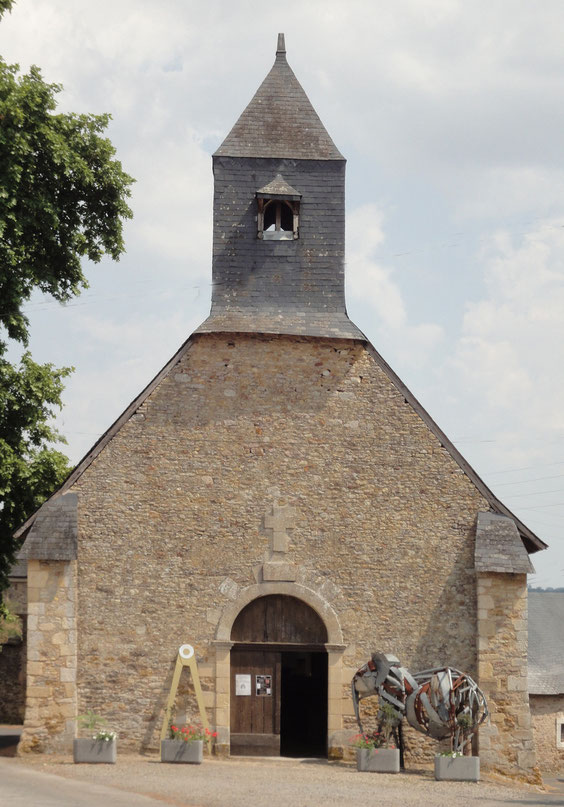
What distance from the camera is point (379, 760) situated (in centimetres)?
1661

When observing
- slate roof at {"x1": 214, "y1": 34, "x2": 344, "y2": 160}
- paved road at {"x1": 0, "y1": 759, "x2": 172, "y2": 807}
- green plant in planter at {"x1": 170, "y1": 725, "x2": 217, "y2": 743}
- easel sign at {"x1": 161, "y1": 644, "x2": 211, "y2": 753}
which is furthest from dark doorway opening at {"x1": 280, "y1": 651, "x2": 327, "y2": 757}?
slate roof at {"x1": 214, "y1": 34, "x2": 344, "y2": 160}

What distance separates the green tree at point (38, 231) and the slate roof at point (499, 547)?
8.09 metres

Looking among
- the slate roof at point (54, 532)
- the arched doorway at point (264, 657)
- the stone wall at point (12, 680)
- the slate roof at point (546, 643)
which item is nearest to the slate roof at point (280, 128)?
the slate roof at point (54, 532)

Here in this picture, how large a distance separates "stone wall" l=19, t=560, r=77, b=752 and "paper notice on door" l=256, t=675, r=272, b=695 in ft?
9.82

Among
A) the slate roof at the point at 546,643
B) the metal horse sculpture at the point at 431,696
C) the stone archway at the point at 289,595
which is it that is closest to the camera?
the metal horse sculpture at the point at 431,696

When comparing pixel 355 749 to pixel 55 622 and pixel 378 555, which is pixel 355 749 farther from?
pixel 55 622

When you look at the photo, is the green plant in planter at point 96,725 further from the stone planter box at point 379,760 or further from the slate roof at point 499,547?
the slate roof at point 499,547

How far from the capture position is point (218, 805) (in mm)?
13039

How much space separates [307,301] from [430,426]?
3158 mm

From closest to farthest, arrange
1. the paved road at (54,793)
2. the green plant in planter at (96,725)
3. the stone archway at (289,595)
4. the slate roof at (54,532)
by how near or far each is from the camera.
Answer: the paved road at (54,793), the green plant in planter at (96,725), the slate roof at (54,532), the stone archway at (289,595)

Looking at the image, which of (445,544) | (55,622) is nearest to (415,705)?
(445,544)

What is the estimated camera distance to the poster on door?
18375 mm

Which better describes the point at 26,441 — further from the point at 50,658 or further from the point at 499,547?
the point at 499,547

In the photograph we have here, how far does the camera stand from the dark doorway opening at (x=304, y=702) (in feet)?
68.5
